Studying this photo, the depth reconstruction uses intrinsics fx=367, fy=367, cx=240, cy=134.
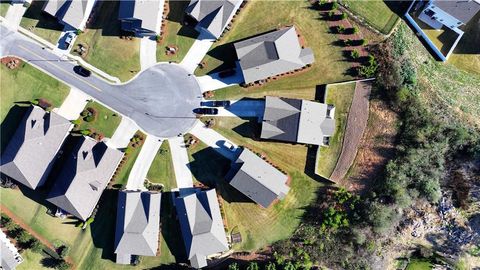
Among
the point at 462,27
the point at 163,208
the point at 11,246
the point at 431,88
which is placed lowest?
the point at 11,246

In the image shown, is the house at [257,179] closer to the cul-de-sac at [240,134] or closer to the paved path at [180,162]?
the cul-de-sac at [240,134]

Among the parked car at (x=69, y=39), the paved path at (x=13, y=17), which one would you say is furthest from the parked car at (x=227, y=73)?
the paved path at (x=13, y=17)

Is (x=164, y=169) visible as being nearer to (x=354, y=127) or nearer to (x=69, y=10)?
(x=69, y=10)

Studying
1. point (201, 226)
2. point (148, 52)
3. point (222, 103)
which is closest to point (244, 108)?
point (222, 103)

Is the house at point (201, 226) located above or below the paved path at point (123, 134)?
below

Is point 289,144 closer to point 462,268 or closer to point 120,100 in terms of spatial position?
point 120,100

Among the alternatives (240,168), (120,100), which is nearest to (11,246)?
(120,100)

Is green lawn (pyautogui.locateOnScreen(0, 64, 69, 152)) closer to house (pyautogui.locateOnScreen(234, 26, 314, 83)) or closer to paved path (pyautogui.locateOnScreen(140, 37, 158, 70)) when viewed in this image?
paved path (pyautogui.locateOnScreen(140, 37, 158, 70))
